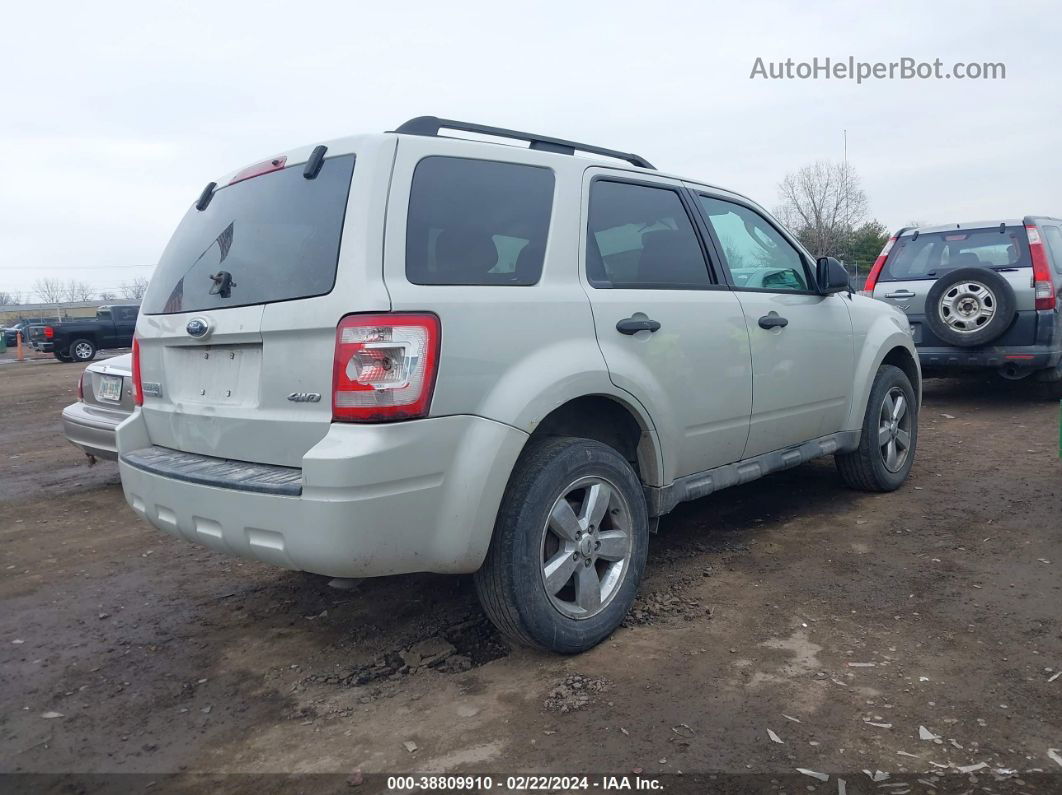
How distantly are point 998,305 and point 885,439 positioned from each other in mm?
3189

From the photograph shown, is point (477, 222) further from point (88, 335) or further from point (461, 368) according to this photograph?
point (88, 335)

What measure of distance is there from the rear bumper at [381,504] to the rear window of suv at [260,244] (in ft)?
1.88

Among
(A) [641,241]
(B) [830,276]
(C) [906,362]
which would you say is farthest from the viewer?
(C) [906,362]

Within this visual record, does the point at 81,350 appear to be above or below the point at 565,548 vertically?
above

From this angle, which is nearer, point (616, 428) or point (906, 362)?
point (616, 428)

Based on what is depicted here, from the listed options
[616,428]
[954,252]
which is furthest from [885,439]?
[954,252]

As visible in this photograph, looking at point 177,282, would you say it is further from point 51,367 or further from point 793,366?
point 51,367

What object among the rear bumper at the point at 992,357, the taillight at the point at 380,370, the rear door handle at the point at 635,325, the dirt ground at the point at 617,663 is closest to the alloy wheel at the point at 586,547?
the dirt ground at the point at 617,663

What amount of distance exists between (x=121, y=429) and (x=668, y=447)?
2.30 m

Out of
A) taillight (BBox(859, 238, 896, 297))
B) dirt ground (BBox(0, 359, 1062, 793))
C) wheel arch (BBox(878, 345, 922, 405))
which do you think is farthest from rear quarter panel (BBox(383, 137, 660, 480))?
taillight (BBox(859, 238, 896, 297))

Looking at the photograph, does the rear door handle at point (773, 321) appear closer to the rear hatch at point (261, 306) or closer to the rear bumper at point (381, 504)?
the rear bumper at point (381, 504)

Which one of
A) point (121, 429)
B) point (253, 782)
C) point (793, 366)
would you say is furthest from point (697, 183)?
point (253, 782)

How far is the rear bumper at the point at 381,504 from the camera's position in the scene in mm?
2459

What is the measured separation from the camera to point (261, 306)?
2773 millimetres
